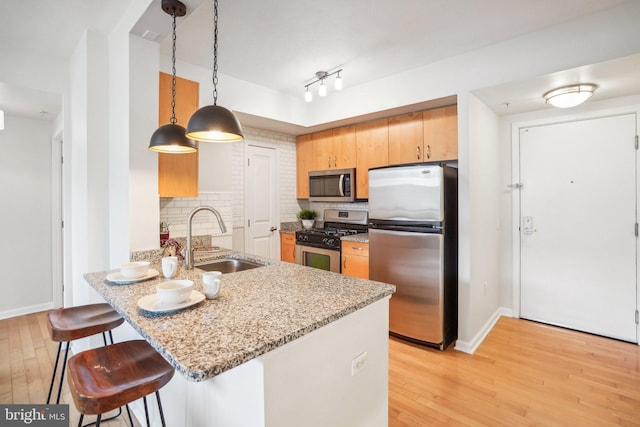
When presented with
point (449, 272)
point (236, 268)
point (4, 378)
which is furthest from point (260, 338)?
point (4, 378)

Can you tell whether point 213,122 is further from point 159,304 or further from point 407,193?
point 407,193

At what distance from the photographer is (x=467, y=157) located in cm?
281

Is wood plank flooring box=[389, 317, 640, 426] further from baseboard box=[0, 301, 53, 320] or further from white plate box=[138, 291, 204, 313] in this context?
baseboard box=[0, 301, 53, 320]

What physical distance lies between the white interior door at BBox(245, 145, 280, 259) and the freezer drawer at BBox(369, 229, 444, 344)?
5.37ft

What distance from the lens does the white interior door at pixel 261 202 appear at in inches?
161

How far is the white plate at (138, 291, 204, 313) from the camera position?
4.04 ft

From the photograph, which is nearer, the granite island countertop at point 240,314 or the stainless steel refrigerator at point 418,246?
the granite island countertop at point 240,314

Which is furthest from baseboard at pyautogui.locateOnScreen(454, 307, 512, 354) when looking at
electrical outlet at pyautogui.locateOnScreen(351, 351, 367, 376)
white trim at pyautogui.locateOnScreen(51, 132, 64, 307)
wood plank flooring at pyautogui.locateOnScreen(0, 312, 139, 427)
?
white trim at pyautogui.locateOnScreen(51, 132, 64, 307)

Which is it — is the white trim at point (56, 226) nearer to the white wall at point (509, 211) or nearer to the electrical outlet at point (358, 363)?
the electrical outlet at point (358, 363)

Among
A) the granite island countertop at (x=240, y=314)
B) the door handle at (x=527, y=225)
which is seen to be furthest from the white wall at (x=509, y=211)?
the granite island countertop at (x=240, y=314)

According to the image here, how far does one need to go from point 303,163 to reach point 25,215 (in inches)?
134

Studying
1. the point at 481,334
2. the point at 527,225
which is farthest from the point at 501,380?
the point at 527,225

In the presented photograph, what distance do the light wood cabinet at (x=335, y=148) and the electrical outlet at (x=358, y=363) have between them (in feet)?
9.28

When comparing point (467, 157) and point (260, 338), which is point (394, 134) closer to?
point (467, 157)
